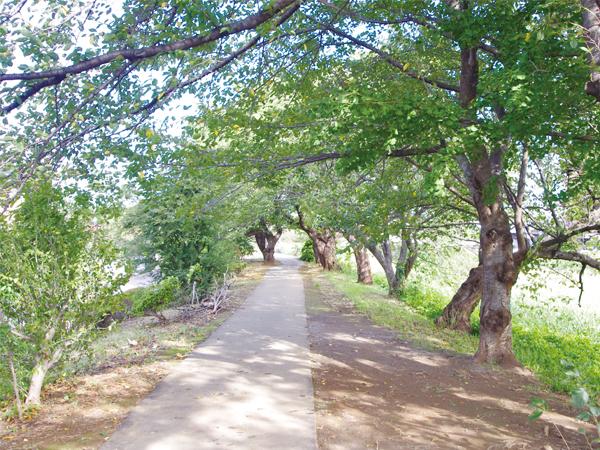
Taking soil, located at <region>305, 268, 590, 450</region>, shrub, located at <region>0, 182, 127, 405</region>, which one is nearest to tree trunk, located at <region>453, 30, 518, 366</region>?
soil, located at <region>305, 268, 590, 450</region>

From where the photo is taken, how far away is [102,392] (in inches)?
253

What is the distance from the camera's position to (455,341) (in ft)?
36.4

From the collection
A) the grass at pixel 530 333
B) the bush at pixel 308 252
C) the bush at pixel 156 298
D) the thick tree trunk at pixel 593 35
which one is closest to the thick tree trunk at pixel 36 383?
the bush at pixel 156 298

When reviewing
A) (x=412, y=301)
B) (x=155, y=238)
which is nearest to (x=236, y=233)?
(x=155, y=238)

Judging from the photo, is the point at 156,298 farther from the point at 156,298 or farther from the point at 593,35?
the point at 593,35

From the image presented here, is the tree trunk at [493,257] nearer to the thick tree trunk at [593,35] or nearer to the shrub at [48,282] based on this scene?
the thick tree trunk at [593,35]

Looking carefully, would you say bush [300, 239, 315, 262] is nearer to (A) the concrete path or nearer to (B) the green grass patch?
(B) the green grass patch

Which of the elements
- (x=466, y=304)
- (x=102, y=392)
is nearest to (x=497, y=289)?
(x=466, y=304)

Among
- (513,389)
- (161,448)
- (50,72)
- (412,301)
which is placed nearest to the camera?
(50,72)

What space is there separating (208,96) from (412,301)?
11.3m

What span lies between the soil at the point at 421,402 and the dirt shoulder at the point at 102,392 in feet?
7.47

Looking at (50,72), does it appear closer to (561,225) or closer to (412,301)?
(561,225)

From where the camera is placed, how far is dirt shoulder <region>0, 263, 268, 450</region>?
4.95 meters

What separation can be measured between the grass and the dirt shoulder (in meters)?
5.17
